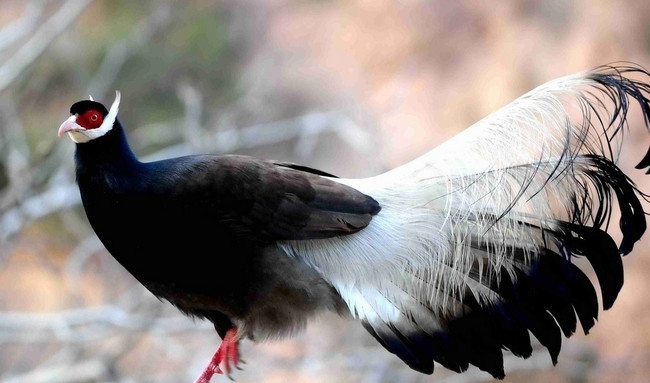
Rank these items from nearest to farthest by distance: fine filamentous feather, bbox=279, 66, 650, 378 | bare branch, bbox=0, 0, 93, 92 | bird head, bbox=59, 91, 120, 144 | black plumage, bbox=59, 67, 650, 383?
fine filamentous feather, bbox=279, 66, 650, 378, black plumage, bbox=59, 67, 650, 383, bird head, bbox=59, 91, 120, 144, bare branch, bbox=0, 0, 93, 92

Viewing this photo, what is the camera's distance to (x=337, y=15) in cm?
998

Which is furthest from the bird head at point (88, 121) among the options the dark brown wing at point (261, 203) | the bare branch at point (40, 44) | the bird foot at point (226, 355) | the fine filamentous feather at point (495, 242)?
the bare branch at point (40, 44)

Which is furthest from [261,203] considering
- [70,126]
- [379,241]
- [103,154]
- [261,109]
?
[261,109]

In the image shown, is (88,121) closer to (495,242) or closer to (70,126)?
(70,126)

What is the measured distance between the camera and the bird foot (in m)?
2.96

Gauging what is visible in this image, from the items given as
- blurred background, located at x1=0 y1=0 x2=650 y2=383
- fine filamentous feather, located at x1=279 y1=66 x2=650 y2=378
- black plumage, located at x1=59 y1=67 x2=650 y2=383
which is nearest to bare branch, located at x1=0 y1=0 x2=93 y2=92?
blurred background, located at x1=0 y1=0 x2=650 y2=383

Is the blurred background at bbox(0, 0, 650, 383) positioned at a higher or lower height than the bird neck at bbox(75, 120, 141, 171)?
lower

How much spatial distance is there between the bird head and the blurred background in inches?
80.0

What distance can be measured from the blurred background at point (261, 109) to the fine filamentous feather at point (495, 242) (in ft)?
7.29

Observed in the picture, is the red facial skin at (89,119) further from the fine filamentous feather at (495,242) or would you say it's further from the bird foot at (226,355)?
the bird foot at (226,355)

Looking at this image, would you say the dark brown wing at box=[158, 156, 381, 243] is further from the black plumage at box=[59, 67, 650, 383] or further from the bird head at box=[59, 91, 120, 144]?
the bird head at box=[59, 91, 120, 144]

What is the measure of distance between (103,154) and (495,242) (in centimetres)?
115

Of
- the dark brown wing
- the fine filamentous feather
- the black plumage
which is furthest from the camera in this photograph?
the dark brown wing

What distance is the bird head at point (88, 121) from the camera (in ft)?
8.66
